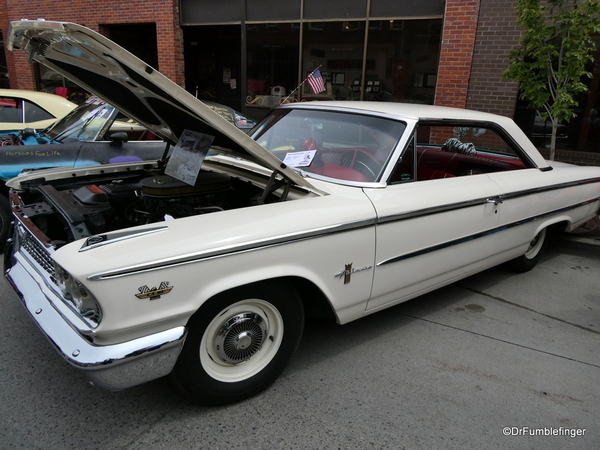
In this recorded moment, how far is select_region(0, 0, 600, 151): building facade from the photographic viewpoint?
751cm

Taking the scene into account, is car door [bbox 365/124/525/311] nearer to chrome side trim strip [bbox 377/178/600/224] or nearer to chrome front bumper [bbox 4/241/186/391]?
chrome side trim strip [bbox 377/178/600/224]

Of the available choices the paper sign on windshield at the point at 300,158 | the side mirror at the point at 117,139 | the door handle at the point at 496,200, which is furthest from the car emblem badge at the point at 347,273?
the side mirror at the point at 117,139

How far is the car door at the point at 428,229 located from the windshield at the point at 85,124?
→ 3.78 meters

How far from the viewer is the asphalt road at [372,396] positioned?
2.24m

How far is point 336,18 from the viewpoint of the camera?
898cm

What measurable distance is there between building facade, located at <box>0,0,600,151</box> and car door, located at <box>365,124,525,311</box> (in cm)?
486

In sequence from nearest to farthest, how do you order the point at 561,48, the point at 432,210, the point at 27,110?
1. the point at 432,210
2. the point at 561,48
3. the point at 27,110

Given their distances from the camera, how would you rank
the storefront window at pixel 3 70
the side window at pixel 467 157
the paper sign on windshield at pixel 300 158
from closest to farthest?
the paper sign on windshield at pixel 300 158 < the side window at pixel 467 157 < the storefront window at pixel 3 70

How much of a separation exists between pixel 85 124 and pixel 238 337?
13.5ft

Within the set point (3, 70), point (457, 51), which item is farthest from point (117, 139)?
Answer: point (3, 70)

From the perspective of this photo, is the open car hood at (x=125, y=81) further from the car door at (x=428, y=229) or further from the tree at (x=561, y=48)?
the tree at (x=561, y=48)

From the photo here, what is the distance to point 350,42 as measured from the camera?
9.14 m

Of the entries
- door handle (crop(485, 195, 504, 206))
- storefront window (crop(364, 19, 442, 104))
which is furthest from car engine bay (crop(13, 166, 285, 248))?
storefront window (crop(364, 19, 442, 104))

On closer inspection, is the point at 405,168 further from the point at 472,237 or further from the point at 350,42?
the point at 350,42
